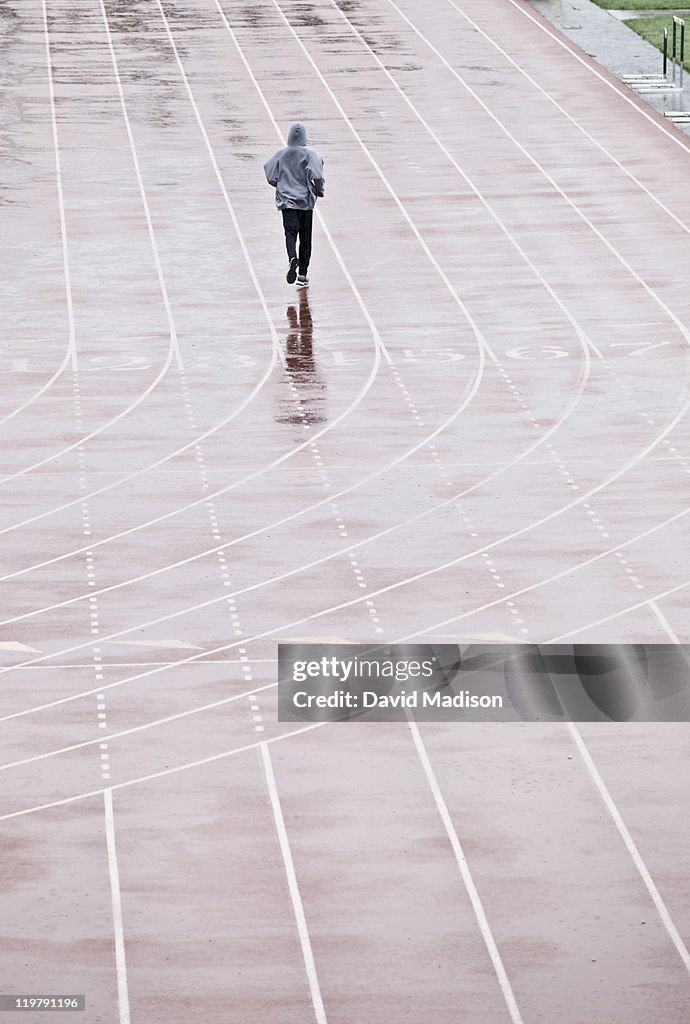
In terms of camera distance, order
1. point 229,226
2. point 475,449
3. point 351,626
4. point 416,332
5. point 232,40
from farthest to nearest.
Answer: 1. point 232,40
2. point 229,226
3. point 416,332
4. point 475,449
5. point 351,626

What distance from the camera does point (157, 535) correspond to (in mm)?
10945

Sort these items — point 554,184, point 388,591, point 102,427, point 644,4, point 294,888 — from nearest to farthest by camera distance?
point 294,888
point 388,591
point 102,427
point 554,184
point 644,4

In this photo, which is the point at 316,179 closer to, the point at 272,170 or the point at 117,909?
the point at 272,170

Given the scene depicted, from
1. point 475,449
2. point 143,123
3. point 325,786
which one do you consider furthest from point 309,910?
point 143,123

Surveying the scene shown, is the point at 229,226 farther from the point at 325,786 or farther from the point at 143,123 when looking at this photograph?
the point at 325,786

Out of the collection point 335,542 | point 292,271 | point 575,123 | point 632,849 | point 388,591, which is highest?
point 632,849

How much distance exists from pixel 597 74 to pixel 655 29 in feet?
13.3

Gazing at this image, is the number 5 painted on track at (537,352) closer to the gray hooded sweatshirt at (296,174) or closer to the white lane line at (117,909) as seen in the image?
the gray hooded sweatshirt at (296,174)

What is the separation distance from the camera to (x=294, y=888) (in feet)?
24.0

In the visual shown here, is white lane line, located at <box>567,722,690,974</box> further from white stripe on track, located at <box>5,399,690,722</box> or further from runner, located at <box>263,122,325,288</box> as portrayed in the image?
runner, located at <box>263,122,325,288</box>

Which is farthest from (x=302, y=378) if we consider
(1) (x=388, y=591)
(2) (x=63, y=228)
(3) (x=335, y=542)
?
(2) (x=63, y=228)

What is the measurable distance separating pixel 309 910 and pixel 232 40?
20.8 m

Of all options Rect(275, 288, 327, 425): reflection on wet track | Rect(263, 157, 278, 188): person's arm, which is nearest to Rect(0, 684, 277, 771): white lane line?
Rect(275, 288, 327, 425): reflection on wet track

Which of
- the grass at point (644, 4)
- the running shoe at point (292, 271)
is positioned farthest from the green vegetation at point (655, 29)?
the running shoe at point (292, 271)
